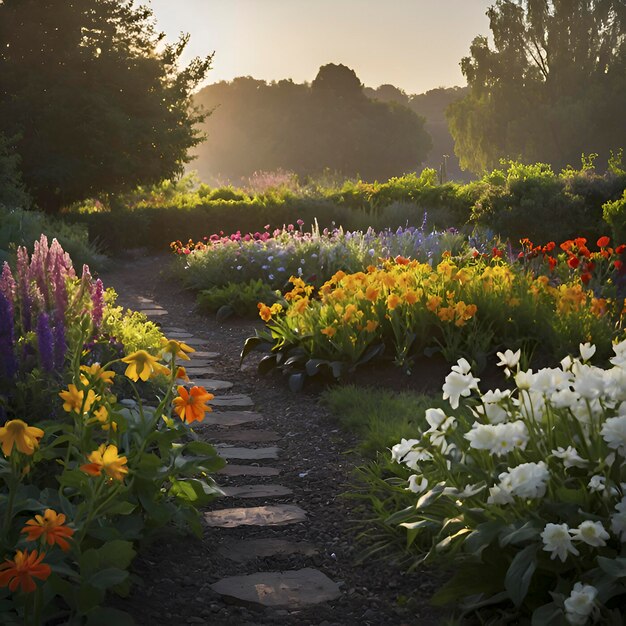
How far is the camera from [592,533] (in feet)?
6.70

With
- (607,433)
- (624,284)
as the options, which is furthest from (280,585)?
(624,284)

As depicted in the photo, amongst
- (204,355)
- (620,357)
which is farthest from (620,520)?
(204,355)

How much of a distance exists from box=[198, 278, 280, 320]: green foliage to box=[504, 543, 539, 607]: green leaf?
19.4 ft

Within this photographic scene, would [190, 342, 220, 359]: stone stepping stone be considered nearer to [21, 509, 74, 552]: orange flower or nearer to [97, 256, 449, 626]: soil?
[97, 256, 449, 626]: soil

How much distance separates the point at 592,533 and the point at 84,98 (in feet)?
52.4

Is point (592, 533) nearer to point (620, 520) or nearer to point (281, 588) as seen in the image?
point (620, 520)

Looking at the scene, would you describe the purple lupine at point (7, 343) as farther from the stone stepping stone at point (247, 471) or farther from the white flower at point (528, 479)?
the white flower at point (528, 479)

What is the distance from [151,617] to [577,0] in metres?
42.8

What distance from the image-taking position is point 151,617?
2.49 metres

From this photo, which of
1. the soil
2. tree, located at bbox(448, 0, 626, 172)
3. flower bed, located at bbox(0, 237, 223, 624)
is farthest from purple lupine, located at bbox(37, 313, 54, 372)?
tree, located at bbox(448, 0, 626, 172)

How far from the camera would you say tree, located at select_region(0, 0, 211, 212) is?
16094 millimetres

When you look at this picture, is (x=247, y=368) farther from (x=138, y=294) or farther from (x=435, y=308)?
(x=138, y=294)

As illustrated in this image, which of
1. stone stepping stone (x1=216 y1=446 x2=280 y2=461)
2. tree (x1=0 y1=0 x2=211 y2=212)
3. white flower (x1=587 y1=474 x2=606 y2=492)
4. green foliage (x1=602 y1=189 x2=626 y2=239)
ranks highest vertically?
tree (x1=0 y1=0 x2=211 y2=212)

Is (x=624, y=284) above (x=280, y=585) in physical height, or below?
above
